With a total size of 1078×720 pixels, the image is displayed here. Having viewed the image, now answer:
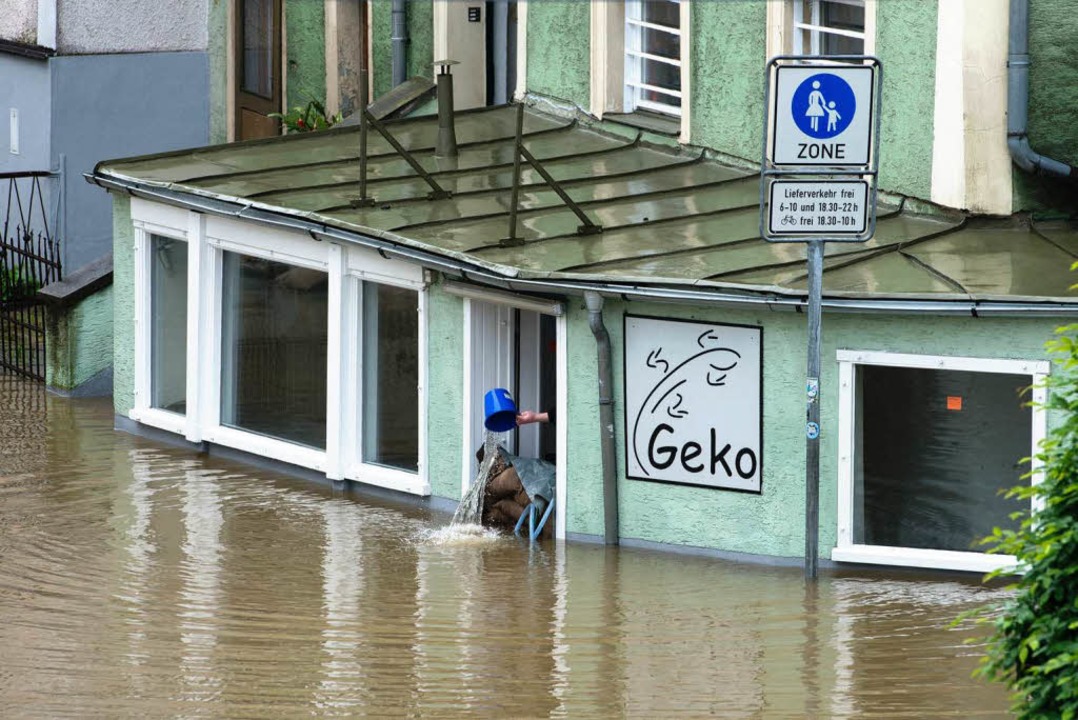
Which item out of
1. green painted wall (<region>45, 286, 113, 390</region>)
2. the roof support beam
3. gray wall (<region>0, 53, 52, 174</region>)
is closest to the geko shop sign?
the roof support beam

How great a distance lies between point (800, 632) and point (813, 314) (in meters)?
1.96

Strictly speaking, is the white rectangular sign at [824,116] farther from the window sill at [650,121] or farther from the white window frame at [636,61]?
the white window frame at [636,61]

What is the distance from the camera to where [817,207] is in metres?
11.8

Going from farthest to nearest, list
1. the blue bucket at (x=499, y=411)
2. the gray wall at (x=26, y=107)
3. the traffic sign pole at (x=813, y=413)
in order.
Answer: the gray wall at (x=26, y=107) < the blue bucket at (x=499, y=411) < the traffic sign pole at (x=813, y=413)

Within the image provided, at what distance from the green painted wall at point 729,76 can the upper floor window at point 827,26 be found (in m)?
0.28

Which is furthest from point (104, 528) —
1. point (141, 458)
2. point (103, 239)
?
point (103, 239)

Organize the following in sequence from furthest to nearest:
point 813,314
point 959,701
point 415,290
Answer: point 415,290 < point 813,314 < point 959,701

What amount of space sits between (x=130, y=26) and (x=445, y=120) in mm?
6613

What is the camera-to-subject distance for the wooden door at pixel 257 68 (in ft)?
→ 72.1

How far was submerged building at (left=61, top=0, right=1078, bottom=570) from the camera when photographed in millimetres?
12727

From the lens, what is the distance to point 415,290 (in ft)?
49.4

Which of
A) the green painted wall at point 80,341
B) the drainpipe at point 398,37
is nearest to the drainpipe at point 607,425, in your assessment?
the drainpipe at point 398,37

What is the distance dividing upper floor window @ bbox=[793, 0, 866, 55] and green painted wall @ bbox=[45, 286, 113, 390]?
7.61 metres

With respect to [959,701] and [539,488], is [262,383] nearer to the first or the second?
[539,488]
